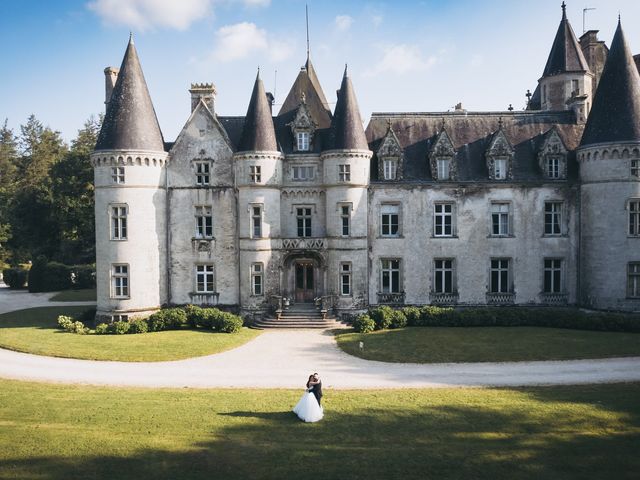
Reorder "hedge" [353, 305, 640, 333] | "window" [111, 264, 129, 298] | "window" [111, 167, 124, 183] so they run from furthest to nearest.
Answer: "window" [111, 264, 129, 298] → "window" [111, 167, 124, 183] → "hedge" [353, 305, 640, 333]

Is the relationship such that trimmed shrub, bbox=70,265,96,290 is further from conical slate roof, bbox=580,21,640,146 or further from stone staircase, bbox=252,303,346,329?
conical slate roof, bbox=580,21,640,146

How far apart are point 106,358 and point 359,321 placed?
14.7m

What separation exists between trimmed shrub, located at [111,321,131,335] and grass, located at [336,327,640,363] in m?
13.6

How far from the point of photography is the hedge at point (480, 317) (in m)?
33.0

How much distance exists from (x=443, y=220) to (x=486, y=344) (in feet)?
36.3

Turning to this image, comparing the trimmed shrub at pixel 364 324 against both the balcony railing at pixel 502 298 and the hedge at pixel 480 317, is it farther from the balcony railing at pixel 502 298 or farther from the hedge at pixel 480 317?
the balcony railing at pixel 502 298

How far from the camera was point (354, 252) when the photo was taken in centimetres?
3584

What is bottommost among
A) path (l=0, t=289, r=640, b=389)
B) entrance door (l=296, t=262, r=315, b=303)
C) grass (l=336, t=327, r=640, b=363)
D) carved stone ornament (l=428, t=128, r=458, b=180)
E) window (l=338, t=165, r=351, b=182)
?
path (l=0, t=289, r=640, b=389)

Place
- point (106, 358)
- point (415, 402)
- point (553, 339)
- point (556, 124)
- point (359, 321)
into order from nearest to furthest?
point (415, 402)
point (106, 358)
point (553, 339)
point (359, 321)
point (556, 124)

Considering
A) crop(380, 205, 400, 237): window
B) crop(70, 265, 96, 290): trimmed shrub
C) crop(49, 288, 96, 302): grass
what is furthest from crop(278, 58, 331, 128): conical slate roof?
crop(70, 265, 96, 290): trimmed shrub

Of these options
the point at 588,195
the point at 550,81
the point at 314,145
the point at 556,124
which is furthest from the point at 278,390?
the point at 550,81

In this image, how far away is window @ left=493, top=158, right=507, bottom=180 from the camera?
3672cm

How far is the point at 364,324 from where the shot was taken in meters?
32.3

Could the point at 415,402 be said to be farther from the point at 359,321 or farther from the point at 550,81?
the point at 550,81
